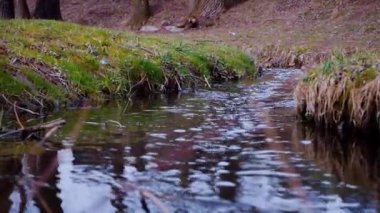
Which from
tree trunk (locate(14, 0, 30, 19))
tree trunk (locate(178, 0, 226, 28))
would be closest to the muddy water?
tree trunk (locate(14, 0, 30, 19))

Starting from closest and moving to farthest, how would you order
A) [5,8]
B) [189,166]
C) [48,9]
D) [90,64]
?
[189,166] < [90,64] < [5,8] < [48,9]

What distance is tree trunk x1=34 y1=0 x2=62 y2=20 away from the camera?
20156mm

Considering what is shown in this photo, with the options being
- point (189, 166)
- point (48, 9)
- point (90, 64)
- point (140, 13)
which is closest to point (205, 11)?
point (140, 13)

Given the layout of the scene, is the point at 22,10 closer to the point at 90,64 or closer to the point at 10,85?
the point at 90,64

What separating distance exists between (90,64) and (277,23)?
597 inches

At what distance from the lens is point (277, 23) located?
2359 cm

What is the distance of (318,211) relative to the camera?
4.10 metres

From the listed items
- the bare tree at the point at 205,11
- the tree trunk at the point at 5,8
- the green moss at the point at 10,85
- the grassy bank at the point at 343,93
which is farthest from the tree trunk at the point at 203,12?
the grassy bank at the point at 343,93

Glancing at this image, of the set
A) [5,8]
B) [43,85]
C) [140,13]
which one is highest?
[5,8]

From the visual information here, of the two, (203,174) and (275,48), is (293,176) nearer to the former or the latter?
(203,174)

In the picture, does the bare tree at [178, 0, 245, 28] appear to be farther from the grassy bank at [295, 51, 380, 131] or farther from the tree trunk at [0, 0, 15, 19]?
the grassy bank at [295, 51, 380, 131]

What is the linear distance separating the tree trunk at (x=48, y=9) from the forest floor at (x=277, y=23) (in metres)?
4.29

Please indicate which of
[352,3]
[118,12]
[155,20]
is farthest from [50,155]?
[118,12]

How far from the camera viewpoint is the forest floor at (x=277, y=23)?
17.4m
